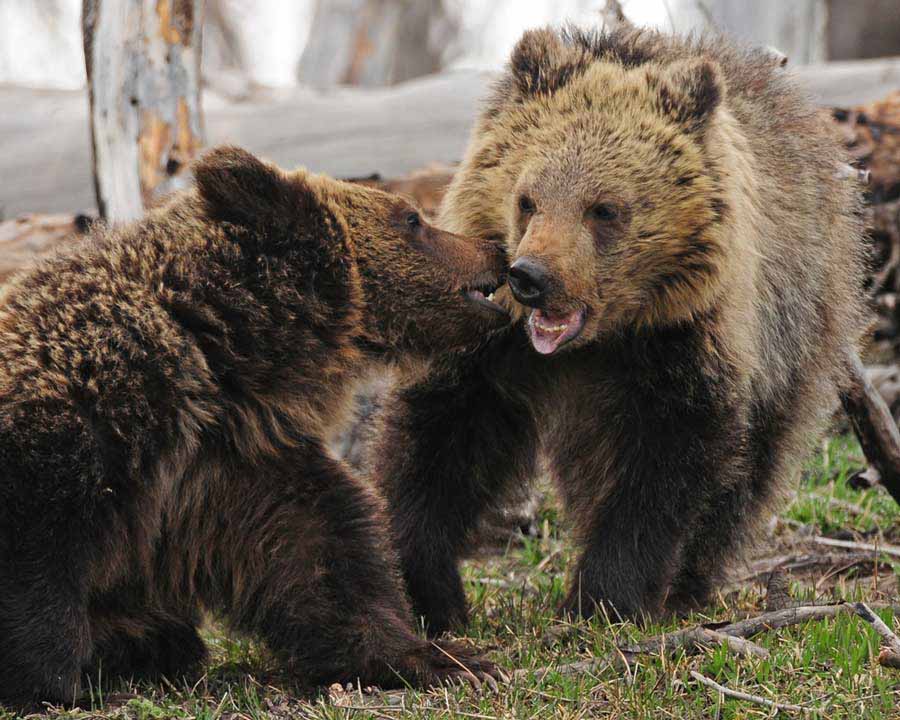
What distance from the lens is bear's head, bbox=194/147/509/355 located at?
4.56 meters

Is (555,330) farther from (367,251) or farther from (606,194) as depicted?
(367,251)

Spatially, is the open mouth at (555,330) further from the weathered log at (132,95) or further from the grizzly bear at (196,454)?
the weathered log at (132,95)

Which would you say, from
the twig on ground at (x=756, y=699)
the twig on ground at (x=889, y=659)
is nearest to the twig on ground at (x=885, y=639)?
the twig on ground at (x=889, y=659)

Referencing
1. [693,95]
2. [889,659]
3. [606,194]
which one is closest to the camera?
[889,659]

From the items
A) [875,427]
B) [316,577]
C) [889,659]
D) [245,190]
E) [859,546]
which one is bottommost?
[859,546]

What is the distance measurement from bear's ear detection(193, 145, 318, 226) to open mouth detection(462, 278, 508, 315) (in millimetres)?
830

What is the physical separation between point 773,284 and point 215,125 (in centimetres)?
647

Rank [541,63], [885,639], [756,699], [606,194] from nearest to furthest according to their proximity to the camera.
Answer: [756,699]
[885,639]
[606,194]
[541,63]

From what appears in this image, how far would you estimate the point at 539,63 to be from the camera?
5438mm

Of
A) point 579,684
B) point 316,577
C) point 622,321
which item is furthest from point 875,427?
point 316,577

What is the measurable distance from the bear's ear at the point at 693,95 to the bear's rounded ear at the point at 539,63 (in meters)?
0.46

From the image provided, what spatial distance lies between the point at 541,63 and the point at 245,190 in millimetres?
1563

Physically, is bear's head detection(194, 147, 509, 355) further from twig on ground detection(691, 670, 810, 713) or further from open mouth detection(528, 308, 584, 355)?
twig on ground detection(691, 670, 810, 713)

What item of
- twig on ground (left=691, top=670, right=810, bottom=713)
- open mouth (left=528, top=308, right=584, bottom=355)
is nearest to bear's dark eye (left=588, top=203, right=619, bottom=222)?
open mouth (left=528, top=308, right=584, bottom=355)
